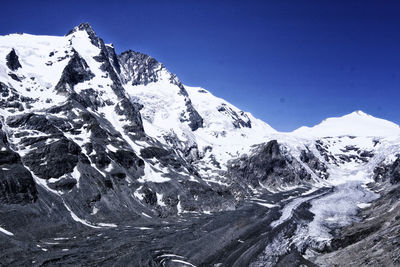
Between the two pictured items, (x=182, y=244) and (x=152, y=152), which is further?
(x=152, y=152)

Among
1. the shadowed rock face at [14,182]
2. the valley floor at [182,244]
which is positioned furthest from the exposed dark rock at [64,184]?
the valley floor at [182,244]

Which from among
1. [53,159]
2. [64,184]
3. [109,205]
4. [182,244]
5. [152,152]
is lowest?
[182,244]

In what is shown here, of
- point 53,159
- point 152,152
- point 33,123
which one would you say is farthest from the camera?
point 152,152

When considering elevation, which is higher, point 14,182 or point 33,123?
point 33,123

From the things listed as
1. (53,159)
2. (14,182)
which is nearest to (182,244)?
(14,182)

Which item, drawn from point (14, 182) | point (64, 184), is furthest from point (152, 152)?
point (14, 182)

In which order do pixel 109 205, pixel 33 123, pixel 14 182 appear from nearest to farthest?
pixel 14 182
pixel 109 205
pixel 33 123

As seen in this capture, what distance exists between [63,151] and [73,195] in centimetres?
2240

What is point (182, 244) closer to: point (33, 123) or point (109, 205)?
point (109, 205)

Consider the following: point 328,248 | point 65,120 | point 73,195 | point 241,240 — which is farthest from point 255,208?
point 65,120

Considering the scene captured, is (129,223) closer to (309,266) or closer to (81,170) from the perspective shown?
(81,170)

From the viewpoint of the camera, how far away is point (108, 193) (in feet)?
455

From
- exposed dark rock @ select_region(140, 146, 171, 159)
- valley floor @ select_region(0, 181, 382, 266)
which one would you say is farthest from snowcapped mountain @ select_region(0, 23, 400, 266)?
exposed dark rock @ select_region(140, 146, 171, 159)

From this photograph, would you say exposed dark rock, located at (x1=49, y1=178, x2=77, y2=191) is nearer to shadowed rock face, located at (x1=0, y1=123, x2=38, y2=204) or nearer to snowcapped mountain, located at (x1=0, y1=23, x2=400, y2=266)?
snowcapped mountain, located at (x1=0, y1=23, x2=400, y2=266)
